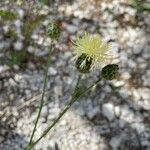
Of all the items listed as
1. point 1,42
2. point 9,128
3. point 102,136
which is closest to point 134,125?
point 102,136

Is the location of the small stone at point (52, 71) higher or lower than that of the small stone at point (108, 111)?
higher

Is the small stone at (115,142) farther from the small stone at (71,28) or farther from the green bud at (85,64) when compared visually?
the green bud at (85,64)

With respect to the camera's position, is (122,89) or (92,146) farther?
(122,89)

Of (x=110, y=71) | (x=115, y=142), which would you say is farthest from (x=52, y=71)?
(x=110, y=71)

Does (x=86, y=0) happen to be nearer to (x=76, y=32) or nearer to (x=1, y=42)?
(x=76, y=32)

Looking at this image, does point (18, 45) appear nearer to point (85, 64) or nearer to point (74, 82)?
point (74, 82)

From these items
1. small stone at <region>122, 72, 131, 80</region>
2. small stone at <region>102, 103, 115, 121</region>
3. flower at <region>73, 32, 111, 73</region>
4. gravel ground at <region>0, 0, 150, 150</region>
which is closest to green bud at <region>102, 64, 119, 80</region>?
flower at <region>73, 32, 111, 73</region>

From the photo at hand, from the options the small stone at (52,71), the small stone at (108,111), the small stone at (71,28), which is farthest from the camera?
the small stone at (71,28)

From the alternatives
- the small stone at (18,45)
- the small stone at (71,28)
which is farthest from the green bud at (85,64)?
the small stone at (71,28)
